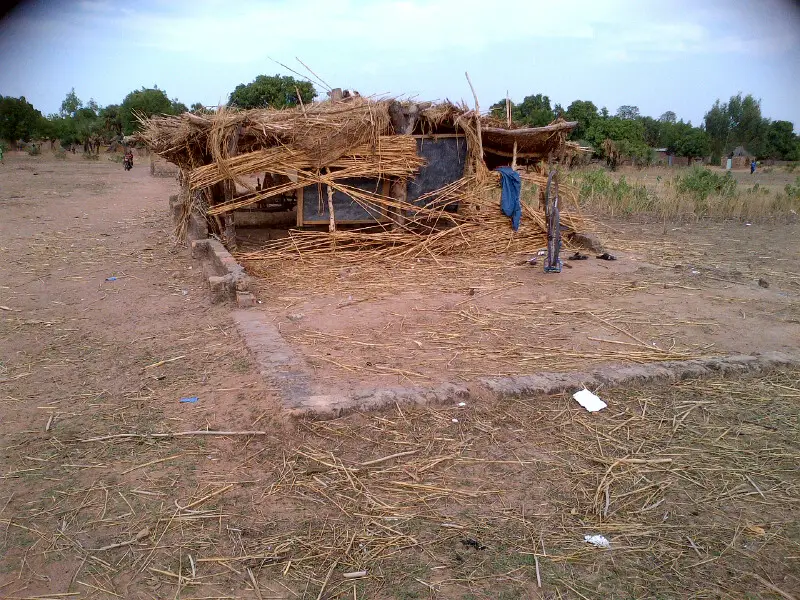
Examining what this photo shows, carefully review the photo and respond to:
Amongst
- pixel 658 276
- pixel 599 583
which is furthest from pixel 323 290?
pixel 599 583

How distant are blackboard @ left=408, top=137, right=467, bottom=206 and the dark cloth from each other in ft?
2.38

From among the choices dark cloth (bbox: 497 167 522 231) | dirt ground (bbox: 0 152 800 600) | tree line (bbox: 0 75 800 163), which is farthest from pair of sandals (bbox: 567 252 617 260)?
tree line (bbox: 0 75 800 163)

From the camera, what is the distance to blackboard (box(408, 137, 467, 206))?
963cm

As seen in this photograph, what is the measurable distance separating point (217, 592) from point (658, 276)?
288 inches

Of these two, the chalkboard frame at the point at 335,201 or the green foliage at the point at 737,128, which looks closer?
the chalkboard frame at the point at 335,201

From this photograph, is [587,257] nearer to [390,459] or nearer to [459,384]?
[459,384]

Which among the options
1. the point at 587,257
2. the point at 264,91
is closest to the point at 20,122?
the point at 264,91

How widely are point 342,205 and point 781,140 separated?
39.9m

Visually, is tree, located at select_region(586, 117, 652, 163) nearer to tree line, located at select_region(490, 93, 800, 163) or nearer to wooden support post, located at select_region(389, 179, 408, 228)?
tree line, located at select_region(490, 93, 800, 163)

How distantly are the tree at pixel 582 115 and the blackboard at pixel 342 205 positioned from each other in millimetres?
23668

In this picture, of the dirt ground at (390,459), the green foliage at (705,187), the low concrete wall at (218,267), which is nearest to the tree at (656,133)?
the green foliage at (705,187)

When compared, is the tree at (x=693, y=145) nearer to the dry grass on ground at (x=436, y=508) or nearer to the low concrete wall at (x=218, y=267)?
the low concrete wall at (x=218, y=267)

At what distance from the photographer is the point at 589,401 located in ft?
13.9

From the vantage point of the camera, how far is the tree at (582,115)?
102 feet
